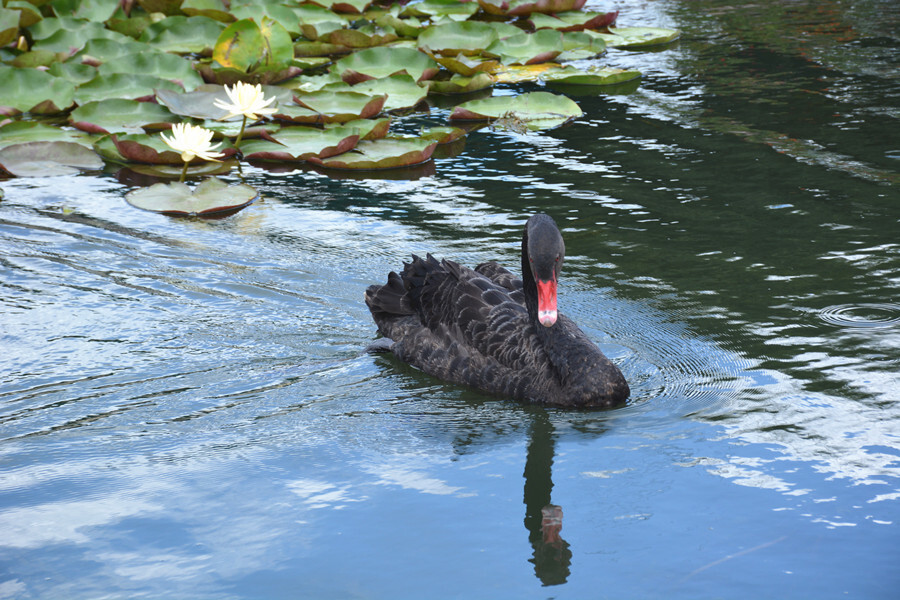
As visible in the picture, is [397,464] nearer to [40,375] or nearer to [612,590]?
[612,590]

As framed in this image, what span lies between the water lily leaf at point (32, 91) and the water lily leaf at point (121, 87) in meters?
0.14

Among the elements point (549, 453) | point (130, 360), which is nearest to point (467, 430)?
point (549, 453)

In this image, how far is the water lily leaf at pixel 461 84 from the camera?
414 inches

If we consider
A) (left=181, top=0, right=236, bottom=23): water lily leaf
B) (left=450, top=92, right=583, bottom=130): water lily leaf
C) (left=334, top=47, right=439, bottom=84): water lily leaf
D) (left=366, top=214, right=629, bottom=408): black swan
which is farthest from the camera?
(left=181, top=0, right=236, bottom=23): water lily leaf

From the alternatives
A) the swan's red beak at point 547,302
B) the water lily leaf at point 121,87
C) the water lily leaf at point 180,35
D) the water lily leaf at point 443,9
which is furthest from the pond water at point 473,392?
the water lily leaf at point 443,9

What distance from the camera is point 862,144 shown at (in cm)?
838

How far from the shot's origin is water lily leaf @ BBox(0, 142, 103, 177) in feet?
27.7

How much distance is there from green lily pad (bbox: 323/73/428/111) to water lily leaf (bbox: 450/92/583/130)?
1.64ft

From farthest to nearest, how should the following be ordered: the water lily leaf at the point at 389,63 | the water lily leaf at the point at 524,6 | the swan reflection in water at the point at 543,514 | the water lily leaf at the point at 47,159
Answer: the water lily leaf at the point at 524,6 → the water lily leaf at the point at 389,63 → the water lily leaf at the point at 47,159 → the swan reflection in water at the point at 543,514

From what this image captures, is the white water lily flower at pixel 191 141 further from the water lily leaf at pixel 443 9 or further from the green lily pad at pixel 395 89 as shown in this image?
the water lily leaf at pixel 443 9

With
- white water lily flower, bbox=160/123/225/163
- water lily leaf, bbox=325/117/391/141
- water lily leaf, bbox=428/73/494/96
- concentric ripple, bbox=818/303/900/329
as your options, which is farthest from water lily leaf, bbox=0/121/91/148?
concentric ripple, bbox=818/303/900/329

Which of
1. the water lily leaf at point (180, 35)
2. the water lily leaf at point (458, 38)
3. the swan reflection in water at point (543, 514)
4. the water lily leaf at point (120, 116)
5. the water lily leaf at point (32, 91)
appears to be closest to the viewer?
the swan reflection in water at point (543, 514)

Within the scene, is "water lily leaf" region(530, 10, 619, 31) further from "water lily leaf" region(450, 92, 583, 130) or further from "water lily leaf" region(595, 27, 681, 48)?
"water lily leaf" region(450, 92, 583, 130)

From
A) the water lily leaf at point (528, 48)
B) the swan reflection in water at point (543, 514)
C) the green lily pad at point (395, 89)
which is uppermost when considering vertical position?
the water lily leaf at point (528, 48)
